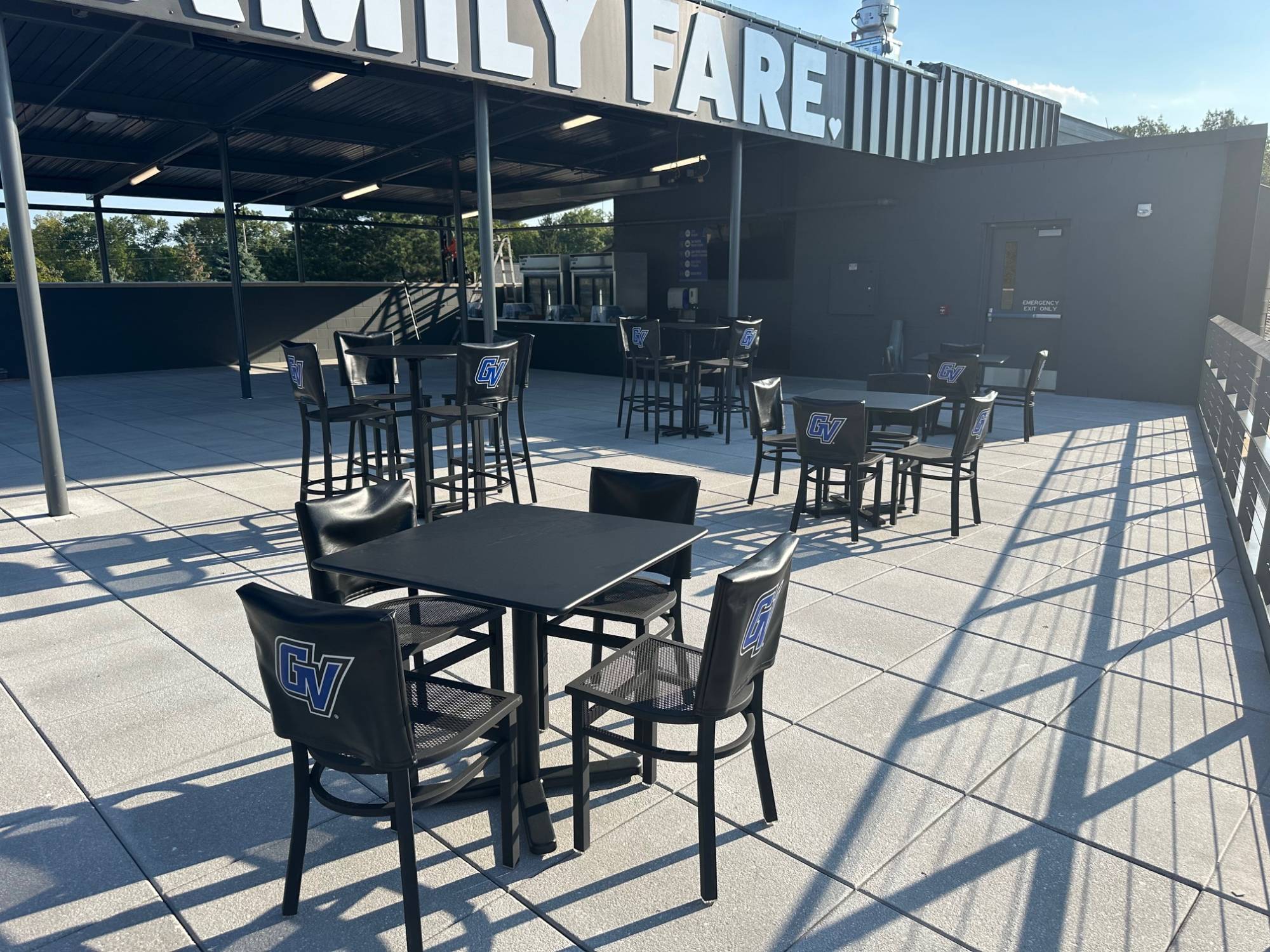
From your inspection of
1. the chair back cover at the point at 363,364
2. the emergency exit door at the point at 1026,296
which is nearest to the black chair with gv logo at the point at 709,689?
the chair back cover at the point at 363,364

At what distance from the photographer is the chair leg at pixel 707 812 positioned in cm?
209

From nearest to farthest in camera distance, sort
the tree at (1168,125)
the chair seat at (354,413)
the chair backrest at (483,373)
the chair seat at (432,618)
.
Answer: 1. the chair seat at (432,618)
2. the chair backrest at (483,373)
3. the chair seat at (354,413)
4. the tree at (1168,125)

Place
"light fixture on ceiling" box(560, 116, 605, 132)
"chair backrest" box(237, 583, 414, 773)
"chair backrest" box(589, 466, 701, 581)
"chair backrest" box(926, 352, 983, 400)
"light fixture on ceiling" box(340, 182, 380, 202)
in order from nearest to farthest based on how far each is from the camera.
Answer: "chair backrest" box(237, 583, 414, 773), "chair backrest" box(589, 466, 701, 581), "chair backrest" box(926, 352, 983, 400), "light fixture on ceiling" box(560, 116, 605, 132), "light fixture on ceiling" box(340, 182, 380, 202)

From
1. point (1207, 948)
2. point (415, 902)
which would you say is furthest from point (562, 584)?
point (1207, 948)

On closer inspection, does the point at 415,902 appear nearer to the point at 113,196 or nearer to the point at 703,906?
the point at 703,906

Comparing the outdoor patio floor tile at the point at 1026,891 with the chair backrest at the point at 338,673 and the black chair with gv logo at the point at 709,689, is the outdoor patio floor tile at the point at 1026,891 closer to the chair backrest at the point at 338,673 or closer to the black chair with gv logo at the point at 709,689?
the black chair with gv logo at the point at 709,689

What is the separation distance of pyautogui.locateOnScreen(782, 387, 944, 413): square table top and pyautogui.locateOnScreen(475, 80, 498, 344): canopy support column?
2.85 m

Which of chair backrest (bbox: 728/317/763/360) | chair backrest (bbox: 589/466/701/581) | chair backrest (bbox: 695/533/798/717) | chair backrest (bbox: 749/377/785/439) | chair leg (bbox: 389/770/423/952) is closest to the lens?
chair leg (bbox: 389/770/423/952)

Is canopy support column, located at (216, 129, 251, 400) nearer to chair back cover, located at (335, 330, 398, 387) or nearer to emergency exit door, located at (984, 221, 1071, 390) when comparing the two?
chair back cover, located at (335, 330, 398, 387)

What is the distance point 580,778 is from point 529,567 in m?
0.57

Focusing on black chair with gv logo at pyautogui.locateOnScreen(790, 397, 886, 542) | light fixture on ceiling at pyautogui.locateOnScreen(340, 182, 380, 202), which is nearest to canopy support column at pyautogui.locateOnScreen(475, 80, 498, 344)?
black chair with gv logo at pyautogui.locateOnScreen(790, 397, 886, 542)

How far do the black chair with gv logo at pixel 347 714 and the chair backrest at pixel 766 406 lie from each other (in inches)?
160

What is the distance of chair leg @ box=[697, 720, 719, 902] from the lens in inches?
82.4

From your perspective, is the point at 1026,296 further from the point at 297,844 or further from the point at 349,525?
the point at 297,844
